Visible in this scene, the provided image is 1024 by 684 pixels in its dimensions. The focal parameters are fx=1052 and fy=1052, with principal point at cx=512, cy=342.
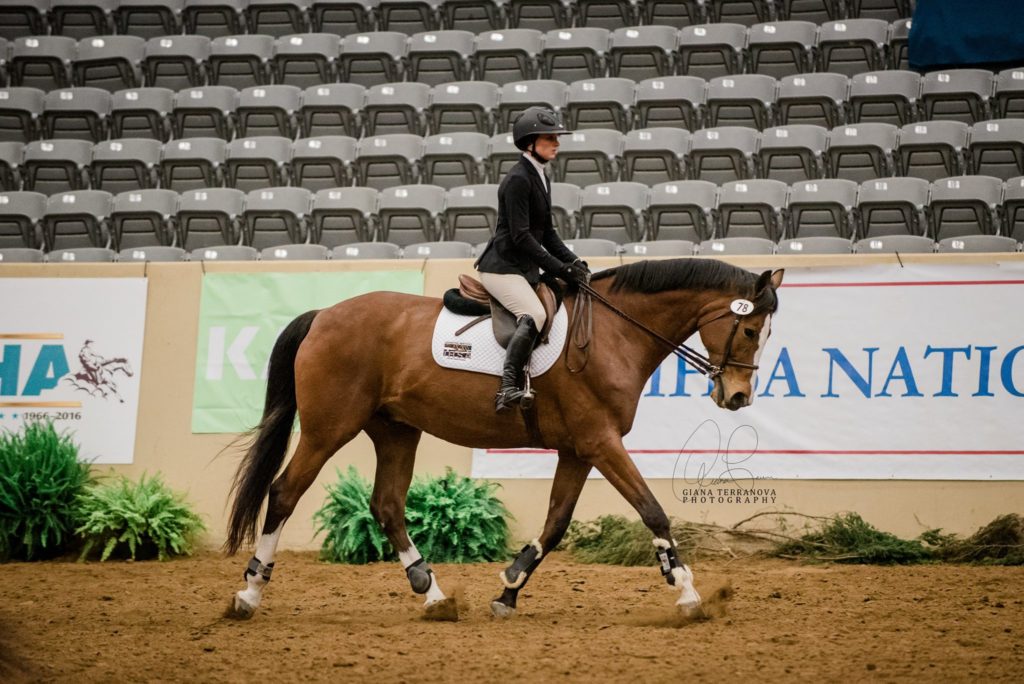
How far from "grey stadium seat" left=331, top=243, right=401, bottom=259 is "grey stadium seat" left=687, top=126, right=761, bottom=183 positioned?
4.25 meters

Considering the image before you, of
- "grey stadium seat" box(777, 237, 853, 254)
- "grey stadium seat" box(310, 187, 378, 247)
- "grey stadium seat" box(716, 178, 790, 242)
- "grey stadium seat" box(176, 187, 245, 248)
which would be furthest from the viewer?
"grey stadium seat" box(176, 187, 245, 248)

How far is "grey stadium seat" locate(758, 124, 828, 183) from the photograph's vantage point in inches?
539

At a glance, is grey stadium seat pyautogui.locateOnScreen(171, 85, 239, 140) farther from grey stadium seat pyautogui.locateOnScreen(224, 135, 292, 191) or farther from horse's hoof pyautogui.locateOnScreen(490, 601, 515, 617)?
horse's hoof pyautogui.locateOnScreen(490, 601, 515, 617)

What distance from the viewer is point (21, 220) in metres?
14.1

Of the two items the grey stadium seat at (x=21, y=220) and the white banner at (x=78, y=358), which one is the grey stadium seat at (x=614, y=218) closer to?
the white banner at (x=78, y=358)

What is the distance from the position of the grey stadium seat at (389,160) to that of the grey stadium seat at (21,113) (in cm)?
554

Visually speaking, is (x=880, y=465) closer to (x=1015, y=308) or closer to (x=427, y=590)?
(x=1015, y=308)

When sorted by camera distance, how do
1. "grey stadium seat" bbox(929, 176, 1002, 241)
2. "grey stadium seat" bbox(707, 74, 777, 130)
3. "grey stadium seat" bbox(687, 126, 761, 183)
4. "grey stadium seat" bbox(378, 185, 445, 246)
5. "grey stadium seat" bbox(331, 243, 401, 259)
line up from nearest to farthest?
1. "grey stadium seat" bbox(929, 176, 1002, 241)
2. "grey stadium seat" bbox(331, 243, 401, 259)
3. "grey stadium seat" bbox(378, 185, 445, 246)
4. "grey stadium seat" bbox(687, 126, 761, 183)
5. "grey stadium seat" bbox(707, 74, 777, 130)

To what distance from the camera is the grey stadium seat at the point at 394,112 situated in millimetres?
15531

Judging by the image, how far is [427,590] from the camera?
7301mm

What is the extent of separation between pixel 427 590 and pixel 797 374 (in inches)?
187

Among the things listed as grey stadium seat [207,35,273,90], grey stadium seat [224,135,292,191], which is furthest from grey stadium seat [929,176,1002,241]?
grey stadium seat [207,35,273,90]

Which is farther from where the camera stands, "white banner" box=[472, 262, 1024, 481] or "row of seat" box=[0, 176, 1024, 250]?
"row of seat" box=[0, 176, 1024, 250]

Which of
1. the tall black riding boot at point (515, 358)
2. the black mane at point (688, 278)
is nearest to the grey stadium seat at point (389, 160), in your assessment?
the black mane at point (688, 278)
